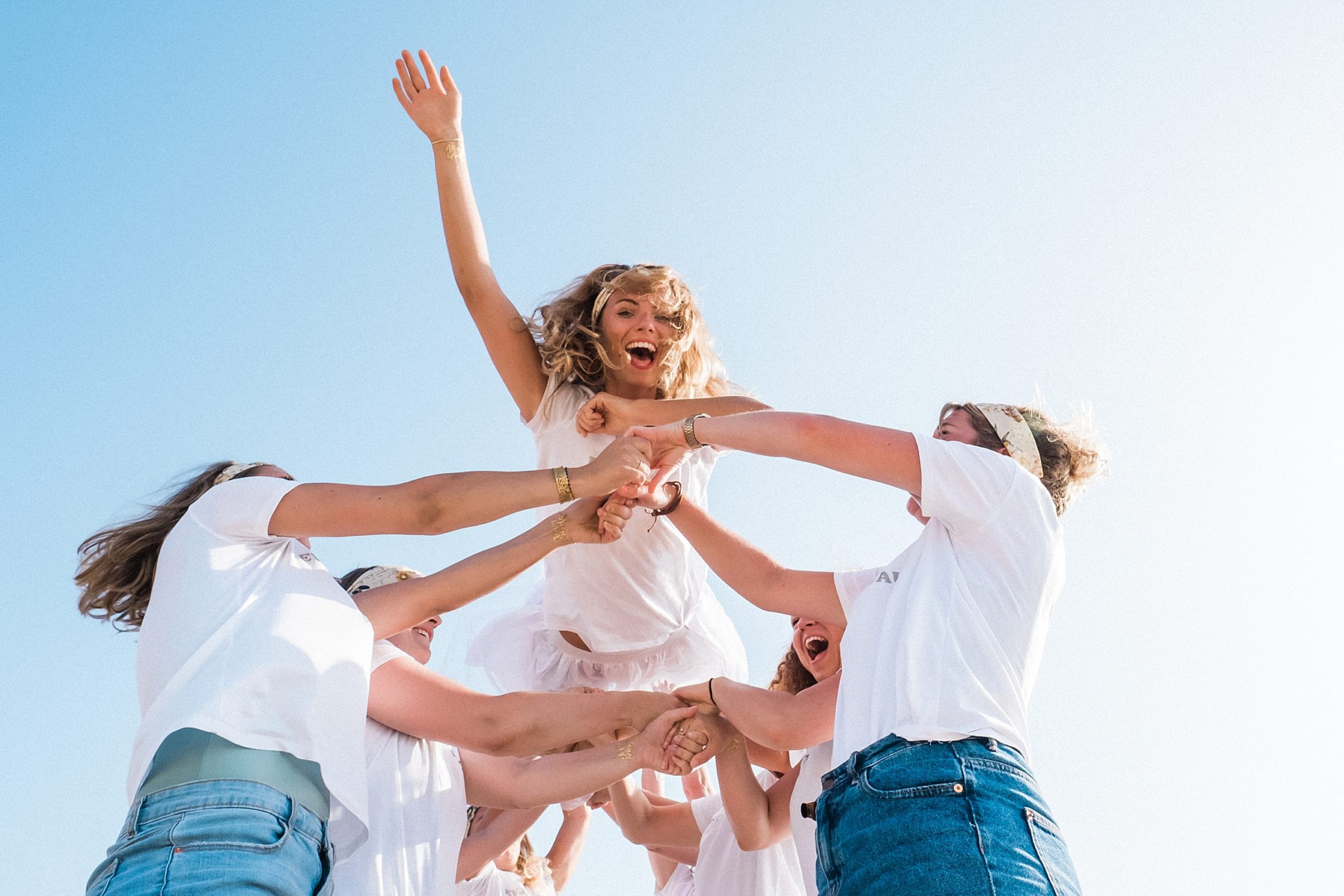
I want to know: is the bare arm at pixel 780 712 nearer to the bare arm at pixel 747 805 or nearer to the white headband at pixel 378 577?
the bare arm at pixel 747 805

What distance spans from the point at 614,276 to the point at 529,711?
8.12 feet

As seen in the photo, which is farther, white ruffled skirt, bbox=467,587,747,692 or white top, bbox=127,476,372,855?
white ruffled skirt, bbox=467,587,747,692

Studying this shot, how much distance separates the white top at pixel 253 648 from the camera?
11.8 feet

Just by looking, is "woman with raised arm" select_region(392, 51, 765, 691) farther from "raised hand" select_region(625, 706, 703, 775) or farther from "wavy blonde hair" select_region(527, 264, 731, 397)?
A: "raised hand" select_region(625, 706, 703, 775)

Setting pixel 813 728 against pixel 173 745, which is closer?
pixel 173 745

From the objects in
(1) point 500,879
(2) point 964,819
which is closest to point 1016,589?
(2) point 964,819

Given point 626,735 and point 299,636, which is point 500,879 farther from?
point 299,636

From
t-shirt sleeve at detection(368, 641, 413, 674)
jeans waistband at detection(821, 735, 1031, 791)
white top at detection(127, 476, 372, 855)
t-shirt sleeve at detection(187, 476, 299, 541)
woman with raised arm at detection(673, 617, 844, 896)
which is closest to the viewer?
jeans waistband at detection(821, 735, 1031, 791)

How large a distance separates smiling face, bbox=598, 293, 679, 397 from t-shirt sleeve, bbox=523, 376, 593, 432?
209 mm

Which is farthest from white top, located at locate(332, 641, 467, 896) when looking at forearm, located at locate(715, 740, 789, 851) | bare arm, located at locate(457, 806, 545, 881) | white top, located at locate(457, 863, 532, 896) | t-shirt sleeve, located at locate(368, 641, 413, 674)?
white top, located at locate(457, 863, 532, 896)

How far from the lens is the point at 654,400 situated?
6.14 m

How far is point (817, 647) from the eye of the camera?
595 centimetres

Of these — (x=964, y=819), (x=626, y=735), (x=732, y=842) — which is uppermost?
(x=964, y=819)

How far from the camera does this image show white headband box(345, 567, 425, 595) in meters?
5.77
